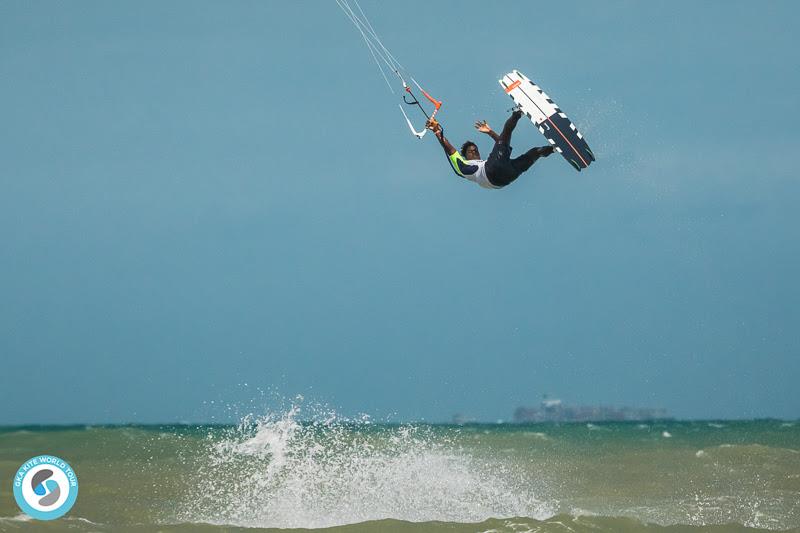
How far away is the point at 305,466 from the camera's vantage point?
640 inches

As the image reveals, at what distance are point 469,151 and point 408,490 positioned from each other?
205 inches

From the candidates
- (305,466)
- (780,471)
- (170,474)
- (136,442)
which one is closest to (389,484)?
(305,466)

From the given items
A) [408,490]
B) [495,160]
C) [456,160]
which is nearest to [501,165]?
[495,160]

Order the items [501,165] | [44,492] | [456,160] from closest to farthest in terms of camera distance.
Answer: [501,165], [456,160], [44,492]

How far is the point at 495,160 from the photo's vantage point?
1084cm

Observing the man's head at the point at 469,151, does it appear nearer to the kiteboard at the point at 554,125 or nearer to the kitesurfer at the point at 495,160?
the kitesurfer at the point at 495,160

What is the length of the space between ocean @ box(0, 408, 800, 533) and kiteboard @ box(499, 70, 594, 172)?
422 cm

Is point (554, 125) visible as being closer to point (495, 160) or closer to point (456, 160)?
point (495, 160)

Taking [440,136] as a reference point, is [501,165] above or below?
below

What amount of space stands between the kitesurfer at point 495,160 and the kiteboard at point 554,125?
139 millimetres

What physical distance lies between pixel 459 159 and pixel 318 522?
4700mm

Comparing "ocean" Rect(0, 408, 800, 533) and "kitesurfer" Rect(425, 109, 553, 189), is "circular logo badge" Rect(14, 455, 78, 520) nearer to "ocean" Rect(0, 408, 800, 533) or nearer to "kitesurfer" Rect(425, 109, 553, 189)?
"ocean" Rect(0, 408, 800, 533)

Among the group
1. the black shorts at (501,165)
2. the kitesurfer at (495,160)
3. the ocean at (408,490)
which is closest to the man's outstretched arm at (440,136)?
the kitesurfer at (495,160)

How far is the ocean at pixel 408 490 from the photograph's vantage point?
1329 cm
